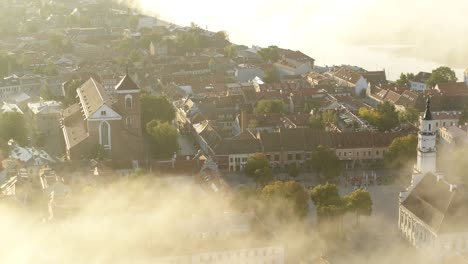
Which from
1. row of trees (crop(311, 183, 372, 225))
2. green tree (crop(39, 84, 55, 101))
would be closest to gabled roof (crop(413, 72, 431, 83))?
green tree (crop(39, 84, 55, 101))

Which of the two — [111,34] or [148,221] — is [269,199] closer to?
[148,221]

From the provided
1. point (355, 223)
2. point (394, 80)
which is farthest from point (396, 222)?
point (394, 80)

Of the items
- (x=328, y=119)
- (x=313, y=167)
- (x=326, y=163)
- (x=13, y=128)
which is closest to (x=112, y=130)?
(x=13, y=128)

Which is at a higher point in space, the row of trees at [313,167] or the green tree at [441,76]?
the green tree at [441,76]

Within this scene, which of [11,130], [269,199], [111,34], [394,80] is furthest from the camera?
[111,34]

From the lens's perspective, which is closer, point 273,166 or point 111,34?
point 273,166

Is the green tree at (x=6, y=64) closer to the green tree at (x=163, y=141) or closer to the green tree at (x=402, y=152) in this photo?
A: the green tree at (x=163, y=141)

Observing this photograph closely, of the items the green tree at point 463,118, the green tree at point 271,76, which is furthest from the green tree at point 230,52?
the green tree at point 463,118
